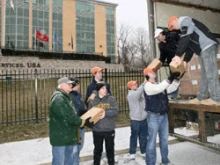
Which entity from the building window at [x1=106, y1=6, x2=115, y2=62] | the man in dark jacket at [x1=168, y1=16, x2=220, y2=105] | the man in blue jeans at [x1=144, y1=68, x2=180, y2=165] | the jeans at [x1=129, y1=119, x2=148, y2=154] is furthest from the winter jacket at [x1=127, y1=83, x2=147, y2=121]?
the building window at [x1=106, y1=6, x2=115, y2=62]

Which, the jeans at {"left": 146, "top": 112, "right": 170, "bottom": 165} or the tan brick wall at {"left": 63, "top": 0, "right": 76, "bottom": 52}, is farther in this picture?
the tan brick wall at {"left": 63, "top": 0, "right": 76, "bottom": 52}

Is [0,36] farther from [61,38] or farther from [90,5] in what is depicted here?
[90,5]

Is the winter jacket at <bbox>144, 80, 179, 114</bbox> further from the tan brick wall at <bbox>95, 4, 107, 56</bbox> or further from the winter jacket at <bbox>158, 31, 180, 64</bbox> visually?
the tan brick wall at <bbox>95, 4, 107, 56</bbox>

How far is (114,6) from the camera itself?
3603cm

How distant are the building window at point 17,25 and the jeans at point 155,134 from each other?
28.0 meters

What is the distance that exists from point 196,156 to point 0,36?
3068cm

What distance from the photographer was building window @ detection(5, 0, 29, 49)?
28.3 metres

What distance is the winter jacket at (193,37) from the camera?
280cm

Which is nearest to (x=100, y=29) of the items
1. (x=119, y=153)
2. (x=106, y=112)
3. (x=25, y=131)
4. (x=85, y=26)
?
(x=85, y=26)

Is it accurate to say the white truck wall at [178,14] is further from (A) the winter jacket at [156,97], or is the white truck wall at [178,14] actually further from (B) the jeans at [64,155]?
(B) the jeans at [64,155]

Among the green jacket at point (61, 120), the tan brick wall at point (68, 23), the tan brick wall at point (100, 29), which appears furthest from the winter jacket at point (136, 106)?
the tan brick wall at point (100, 29)

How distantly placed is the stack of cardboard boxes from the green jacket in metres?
1.99

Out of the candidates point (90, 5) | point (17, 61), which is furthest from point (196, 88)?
point (90, 5)

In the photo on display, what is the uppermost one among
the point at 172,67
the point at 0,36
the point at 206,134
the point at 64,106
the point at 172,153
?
the point at 0,36
